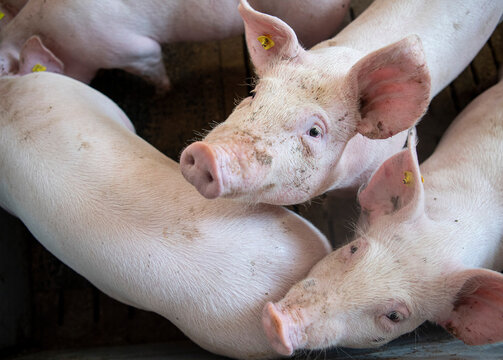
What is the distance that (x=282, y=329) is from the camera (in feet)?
5.30

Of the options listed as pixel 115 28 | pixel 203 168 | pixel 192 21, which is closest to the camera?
pixel 203 168

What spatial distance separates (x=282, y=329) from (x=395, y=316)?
520mm

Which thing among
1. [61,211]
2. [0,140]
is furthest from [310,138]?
[0,140]

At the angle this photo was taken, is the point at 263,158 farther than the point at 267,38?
No

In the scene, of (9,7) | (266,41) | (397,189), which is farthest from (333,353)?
(9,7)

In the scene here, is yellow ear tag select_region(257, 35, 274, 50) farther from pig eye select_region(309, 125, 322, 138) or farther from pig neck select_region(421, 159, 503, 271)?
pig neck select_region(421, 159, 503, 271)

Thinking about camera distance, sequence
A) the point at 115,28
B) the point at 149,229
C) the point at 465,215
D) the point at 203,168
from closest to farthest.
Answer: the point at 203,168, the point at 149,229, the point at 465,215, the point at 115,28

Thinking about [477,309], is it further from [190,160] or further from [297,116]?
[190,160]

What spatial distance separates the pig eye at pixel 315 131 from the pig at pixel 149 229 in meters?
0.47

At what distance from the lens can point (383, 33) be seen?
2387mm

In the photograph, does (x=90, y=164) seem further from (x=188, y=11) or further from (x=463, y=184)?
(x=463, y=184)

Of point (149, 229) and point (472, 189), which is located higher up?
point (472, 189)

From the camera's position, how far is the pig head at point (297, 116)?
154cm

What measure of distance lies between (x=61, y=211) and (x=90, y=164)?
0.85ft
